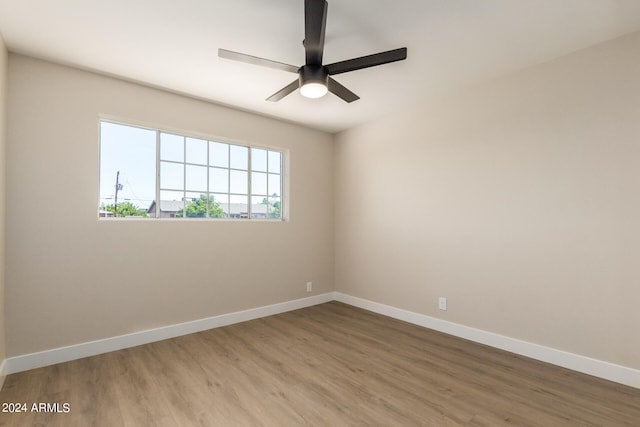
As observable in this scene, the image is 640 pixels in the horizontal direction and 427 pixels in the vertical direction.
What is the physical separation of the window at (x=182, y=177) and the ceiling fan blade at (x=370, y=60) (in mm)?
2062

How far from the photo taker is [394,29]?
226 centimetres

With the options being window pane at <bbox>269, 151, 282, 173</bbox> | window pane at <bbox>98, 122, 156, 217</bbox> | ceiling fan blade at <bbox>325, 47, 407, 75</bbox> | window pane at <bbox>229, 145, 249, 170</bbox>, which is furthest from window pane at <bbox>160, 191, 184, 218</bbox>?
ceiling fan blade at <bbox>325, 47, 407, 75</bbox>

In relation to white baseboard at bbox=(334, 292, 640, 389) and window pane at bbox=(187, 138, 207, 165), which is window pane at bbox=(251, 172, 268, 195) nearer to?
window pane at bbox=(187, 138, 207, 165)

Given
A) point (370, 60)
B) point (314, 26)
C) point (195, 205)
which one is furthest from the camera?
point (195, 205)

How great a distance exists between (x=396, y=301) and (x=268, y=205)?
210 cm

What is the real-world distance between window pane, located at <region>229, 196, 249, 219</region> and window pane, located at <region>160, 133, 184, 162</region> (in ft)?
2.50

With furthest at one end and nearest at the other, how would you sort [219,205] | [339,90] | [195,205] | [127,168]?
[219,205]
[195,205]
[127,168]
[339,90]

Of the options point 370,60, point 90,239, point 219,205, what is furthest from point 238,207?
point 370,60

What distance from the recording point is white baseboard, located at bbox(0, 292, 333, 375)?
250cm

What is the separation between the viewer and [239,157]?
3910mm

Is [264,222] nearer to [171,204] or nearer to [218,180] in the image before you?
[218,180]

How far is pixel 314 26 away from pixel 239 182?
2.43 m

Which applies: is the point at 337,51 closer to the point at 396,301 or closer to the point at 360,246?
the point at 360,246

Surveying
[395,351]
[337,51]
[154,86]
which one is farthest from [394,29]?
[395,351]
